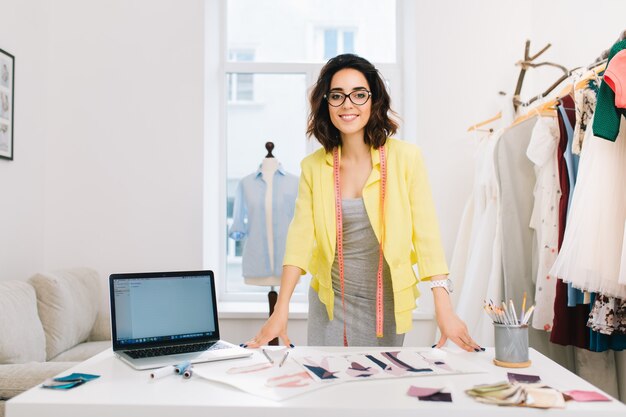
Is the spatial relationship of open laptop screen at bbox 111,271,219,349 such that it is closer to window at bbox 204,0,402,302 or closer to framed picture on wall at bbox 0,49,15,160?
framed picture on wall at bbox 0,49,15,160

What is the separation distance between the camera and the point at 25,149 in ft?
10.3

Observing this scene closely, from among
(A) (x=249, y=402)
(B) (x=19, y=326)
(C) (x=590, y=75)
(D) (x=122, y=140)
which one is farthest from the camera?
(D) (x=122, y=140)

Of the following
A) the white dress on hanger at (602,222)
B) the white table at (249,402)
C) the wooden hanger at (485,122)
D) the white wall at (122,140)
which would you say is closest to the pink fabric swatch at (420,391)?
the white table at (249,402)

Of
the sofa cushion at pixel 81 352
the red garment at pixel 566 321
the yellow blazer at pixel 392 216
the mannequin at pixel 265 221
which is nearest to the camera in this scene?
the yellow blazer at pixel 392 216

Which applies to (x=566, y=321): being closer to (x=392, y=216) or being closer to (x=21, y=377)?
(x=392, y=216)

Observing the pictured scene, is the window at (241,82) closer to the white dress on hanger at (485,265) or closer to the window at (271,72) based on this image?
the window at (271,72)

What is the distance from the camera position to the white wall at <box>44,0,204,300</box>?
3.39 m

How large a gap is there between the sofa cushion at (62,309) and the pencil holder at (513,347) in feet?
6.83

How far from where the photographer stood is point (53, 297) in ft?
8.61

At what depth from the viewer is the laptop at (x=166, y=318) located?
4.36 ft

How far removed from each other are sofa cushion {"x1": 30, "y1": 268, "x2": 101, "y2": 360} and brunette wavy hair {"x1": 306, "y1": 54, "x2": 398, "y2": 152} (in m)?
1.65

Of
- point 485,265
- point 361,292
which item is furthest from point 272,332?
point 485,265

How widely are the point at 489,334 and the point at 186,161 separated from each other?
196 centimetres

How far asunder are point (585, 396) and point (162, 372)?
81 centimetres
